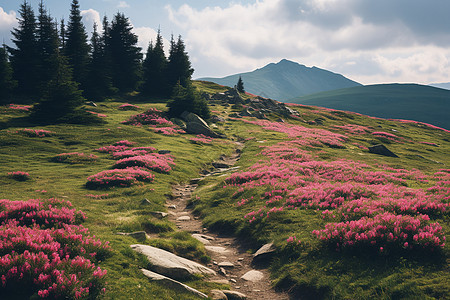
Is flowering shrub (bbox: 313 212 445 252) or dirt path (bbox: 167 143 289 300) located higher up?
flowering shrub (bbox: 313 212 445 252)

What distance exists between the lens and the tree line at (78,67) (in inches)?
1701

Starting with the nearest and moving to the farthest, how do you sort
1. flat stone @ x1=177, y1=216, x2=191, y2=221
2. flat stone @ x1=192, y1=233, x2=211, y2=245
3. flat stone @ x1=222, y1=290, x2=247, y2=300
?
flat stone @ x1=222, y1=290, x2=247, y2=300 < flat stone @ x1=192, y1=233, x2=211, y2=245 < flat stone @ x1=177, y1=216, x2=191, y2=221

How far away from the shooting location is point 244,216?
48.0 feet

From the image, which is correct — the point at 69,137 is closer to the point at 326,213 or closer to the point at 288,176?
the point at 288,176

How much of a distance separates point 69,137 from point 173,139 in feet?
46.7

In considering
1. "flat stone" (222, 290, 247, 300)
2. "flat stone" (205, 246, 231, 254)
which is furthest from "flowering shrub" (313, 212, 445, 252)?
"flat stone" (205, 246, 231, 254)

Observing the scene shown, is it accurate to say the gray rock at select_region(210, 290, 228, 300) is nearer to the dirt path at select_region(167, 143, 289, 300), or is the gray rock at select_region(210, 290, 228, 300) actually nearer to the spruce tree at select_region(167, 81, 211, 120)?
the dirt path at select_region(167, 143, 289, 300)

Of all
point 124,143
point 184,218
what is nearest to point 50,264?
point 184,218

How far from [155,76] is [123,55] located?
42.0ft

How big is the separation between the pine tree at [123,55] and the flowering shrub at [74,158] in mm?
57619

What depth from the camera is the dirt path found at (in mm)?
8961

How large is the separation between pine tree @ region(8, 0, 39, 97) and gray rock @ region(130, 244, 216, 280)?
215 feet

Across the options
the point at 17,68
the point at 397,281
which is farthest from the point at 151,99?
the point at 397,281

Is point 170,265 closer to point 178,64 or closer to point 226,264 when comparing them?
point 226,264
